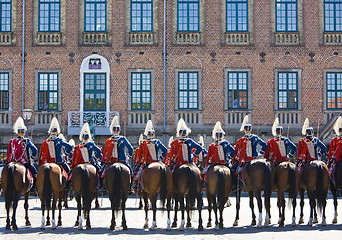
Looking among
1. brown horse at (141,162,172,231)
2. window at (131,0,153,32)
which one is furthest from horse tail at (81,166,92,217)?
window at (131,0,153,32)

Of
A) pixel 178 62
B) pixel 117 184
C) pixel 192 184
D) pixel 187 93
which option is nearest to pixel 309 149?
pixel 192 184

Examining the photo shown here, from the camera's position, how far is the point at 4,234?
1516 cm

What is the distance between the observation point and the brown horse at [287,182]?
16.6 meters

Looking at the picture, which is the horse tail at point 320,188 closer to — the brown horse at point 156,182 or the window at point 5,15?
the brown horse at point 156,182

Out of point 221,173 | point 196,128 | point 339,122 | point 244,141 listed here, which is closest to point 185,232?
point 221,173

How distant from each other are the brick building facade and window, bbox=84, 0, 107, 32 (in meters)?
0.05

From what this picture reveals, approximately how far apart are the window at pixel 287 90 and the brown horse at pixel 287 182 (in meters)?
18.4

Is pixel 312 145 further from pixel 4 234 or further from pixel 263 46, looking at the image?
pixel 263 46

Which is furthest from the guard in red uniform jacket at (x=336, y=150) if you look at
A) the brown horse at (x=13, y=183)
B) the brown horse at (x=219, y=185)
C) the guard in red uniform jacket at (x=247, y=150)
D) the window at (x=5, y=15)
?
the window at (x=5, y=15)

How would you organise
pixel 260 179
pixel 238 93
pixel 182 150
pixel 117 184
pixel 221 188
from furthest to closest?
pixel 238 93 < pixel 182 150 < pixel 260 179 < pixel 117 184 < pixel 221 188

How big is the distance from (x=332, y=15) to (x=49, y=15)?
14989mm

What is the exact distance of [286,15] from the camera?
35.3m

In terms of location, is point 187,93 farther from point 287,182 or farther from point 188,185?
point 188,185

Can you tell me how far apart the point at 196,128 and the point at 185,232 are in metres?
19.2
